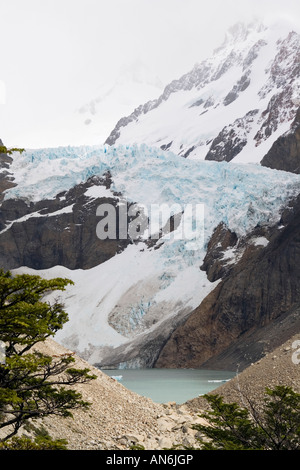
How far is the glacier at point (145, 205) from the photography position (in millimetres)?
102000

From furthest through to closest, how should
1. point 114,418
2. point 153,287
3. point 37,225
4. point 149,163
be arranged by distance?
point 37,225
point 149,163
point 153,287
point 114,418

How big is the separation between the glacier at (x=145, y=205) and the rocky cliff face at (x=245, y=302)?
3608 mm

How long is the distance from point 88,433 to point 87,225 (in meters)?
124

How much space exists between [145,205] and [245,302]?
51.4 m

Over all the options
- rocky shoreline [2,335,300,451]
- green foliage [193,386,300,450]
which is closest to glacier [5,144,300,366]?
rocky shoreline [2,335,300,451]

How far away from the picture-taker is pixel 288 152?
13862 centimetres

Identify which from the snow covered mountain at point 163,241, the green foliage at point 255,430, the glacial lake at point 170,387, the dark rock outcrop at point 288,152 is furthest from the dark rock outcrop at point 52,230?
the green foliage at point 255,430

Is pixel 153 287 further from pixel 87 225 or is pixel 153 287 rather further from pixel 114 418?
pixel 114 418

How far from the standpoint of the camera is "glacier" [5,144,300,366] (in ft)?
335

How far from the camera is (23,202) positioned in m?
147

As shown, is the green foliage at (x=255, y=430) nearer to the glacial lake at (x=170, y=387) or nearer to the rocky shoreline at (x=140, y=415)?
the rocky shoreline at (x=140, y=415)

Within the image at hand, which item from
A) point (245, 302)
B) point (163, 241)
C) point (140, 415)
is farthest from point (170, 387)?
point (163, 241)

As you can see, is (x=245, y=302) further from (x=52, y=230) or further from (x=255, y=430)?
(x=255, y=430)

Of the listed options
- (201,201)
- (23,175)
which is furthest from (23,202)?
(201,201)
